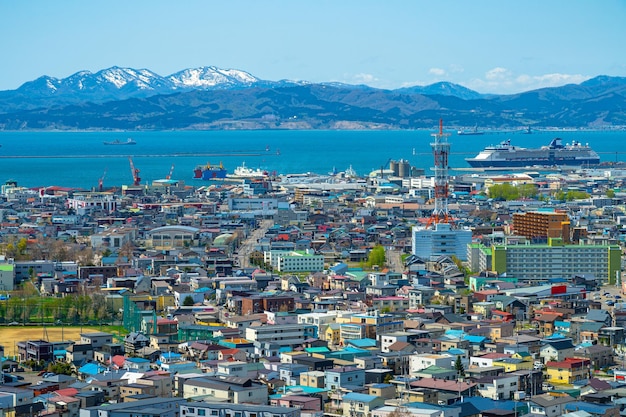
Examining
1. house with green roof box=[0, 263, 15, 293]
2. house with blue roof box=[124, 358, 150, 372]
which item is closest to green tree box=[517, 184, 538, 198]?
house with green roof box=[0, 263, 15, 293]

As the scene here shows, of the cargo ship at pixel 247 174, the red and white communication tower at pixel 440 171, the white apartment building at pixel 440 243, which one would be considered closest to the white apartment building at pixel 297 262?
the white apartment building at pixel 440 243

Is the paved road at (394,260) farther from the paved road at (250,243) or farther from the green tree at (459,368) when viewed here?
the green tree at (459,368)

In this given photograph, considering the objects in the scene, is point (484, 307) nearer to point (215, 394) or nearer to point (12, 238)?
point (215, 394)

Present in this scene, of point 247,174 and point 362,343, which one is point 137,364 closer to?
point 362,343

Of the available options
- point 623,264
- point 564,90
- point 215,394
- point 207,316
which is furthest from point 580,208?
point 564,90

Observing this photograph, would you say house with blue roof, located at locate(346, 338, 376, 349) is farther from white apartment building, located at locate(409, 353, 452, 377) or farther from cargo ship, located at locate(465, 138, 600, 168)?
cargo ship, located at locate(465, 138, 600, 168)

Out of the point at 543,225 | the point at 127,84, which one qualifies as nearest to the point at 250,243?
the point at 543,225
